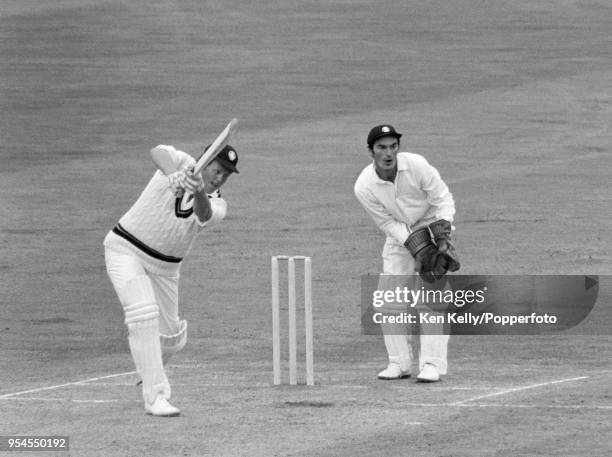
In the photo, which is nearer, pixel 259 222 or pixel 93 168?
pixel 259 222

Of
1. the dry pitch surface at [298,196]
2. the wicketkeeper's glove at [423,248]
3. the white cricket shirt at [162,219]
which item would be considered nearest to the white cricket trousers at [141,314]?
the white cricket shirt at [162,219]

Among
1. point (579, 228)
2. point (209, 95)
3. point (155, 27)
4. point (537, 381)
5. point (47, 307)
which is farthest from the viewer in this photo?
point (155, 27)

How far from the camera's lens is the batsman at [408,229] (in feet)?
39.4

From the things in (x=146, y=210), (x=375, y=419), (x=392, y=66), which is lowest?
(x=375, y=419)

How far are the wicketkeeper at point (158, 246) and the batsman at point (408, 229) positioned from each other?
5.85 feet

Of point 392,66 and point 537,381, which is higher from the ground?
point 392,66

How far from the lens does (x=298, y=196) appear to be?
22188 millimetres

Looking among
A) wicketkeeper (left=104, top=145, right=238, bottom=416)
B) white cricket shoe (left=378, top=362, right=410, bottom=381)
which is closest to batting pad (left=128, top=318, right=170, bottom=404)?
wicketkeeper (left=104, top=145, right=238, bottom=416)

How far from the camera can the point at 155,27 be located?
3309 centimetres

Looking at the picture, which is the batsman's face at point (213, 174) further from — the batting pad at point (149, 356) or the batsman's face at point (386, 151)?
the batsman's face at point (386, 151)

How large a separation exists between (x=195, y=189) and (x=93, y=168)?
13965 mm

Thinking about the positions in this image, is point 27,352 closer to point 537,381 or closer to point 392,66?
point 537,381

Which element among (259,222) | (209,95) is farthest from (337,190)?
(209,95)

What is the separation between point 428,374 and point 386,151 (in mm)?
1715
